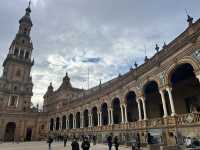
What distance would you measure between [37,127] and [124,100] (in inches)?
1443

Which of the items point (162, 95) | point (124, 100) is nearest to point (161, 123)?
point (162, 95)

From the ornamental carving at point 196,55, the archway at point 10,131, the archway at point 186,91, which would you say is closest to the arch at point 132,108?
the archway at point 186,91

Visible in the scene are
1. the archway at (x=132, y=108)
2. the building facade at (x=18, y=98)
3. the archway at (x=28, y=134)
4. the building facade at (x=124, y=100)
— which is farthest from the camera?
the archway at (x=28, y=134)

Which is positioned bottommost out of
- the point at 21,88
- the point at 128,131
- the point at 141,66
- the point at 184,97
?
the point at 128,131

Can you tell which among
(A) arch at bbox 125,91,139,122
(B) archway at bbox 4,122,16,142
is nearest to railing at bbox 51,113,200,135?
(A) arch at bbox 125,91,139,122

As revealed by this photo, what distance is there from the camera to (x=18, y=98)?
50.1 metres

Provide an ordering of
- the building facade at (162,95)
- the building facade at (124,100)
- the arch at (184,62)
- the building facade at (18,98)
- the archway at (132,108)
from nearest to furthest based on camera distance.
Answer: the arch at (184,62), the building facade at (162,95), the building facade at (124,100), the archway at (132,108), the building facade at (18,98)

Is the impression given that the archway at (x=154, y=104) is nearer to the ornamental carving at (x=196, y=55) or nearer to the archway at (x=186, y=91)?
the archway at (x=186, y=91)

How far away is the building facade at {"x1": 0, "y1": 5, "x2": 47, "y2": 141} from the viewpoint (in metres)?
47.4

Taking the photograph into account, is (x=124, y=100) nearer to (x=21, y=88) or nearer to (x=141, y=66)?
(x=141, y=66)

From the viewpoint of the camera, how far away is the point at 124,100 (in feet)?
78.6

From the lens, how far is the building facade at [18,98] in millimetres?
47375

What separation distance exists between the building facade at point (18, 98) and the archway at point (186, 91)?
42.0 metres

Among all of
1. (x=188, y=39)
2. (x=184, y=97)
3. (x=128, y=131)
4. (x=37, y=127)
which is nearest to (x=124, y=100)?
(x=128, y=131)
